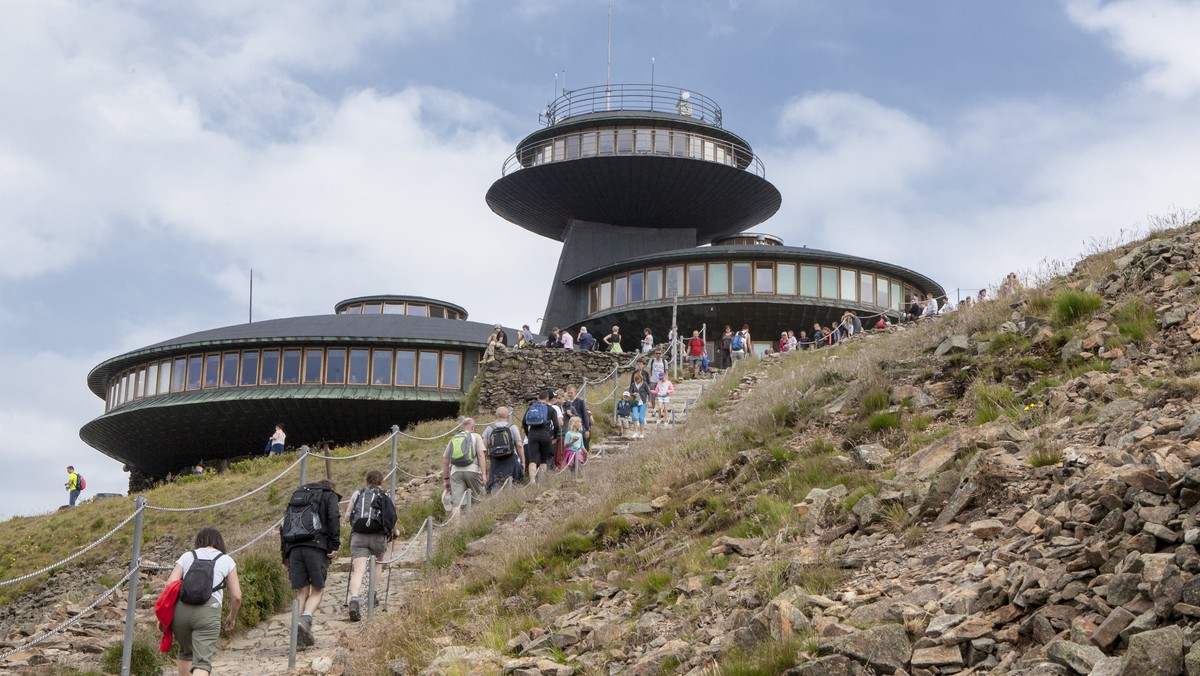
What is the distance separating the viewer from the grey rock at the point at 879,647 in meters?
6.96

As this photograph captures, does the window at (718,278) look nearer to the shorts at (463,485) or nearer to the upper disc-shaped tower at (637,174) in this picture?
the upper disc-shaped tower at (637,174)

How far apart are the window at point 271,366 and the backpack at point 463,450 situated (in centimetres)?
2649

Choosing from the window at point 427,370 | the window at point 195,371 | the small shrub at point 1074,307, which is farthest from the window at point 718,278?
the small shrub at point 1074,307

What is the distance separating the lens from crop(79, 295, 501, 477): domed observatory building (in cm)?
4106

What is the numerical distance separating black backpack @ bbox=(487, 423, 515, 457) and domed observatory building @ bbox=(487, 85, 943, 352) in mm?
26077

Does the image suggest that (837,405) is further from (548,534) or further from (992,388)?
(548,534)

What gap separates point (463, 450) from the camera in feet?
55.0

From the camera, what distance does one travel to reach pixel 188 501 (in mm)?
28531

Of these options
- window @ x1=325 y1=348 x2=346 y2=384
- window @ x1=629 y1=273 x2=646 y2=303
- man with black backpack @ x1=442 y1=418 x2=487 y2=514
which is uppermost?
window @ x1=629 y1=273 x2=646 y2=303

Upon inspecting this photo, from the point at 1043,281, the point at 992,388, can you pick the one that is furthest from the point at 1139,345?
the point at 1043,281

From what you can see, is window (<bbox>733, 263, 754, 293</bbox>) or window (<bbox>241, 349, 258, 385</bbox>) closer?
window (<bbox>241, 349, 258, 385</bbox>)

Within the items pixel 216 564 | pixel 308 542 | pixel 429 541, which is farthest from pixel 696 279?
pixel 216 564

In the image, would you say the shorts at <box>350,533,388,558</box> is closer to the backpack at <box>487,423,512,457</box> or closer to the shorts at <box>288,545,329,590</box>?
the shorts at <box>288,545,329,590</box>

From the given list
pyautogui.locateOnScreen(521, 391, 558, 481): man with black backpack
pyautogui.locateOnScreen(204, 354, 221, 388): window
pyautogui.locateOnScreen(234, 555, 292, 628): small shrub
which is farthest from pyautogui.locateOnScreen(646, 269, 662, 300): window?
pyautogui.locateOnScreen(234, 555, 292, 628): small shrub
